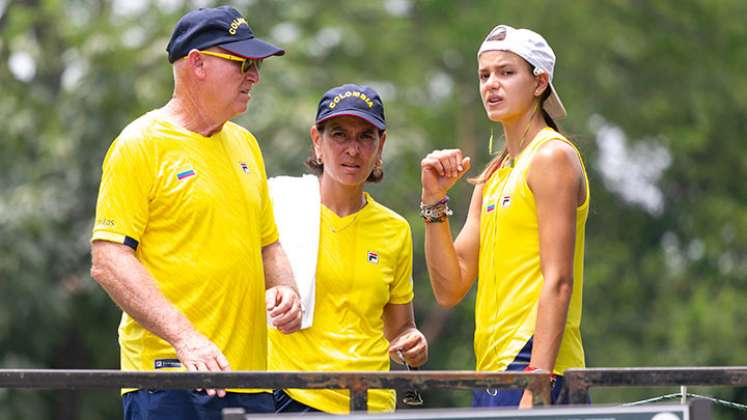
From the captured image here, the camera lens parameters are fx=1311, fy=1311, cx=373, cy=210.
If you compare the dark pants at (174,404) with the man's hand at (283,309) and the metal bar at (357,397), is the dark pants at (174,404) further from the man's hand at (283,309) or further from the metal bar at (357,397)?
the metal bar at (357,397)

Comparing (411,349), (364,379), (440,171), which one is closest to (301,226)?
(411,349)

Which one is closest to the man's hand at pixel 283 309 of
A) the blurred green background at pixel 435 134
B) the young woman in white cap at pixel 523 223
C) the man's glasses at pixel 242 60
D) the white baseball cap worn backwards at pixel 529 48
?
the young woman in white cap at pixel 523 223

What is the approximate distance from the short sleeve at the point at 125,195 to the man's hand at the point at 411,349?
4.39 ft

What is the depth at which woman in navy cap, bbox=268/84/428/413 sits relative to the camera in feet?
16.4

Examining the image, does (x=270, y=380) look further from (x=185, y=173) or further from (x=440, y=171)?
(x=440, y=171)

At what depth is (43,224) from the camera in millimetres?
14648

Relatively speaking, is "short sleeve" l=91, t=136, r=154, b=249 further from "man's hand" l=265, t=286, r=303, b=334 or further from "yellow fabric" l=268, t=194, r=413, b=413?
"yellow fabric" l=268, t=194, r=413, b=413

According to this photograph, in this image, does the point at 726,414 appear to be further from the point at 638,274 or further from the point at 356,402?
the point at 356,402

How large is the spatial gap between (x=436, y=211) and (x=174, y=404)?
46.6 inches

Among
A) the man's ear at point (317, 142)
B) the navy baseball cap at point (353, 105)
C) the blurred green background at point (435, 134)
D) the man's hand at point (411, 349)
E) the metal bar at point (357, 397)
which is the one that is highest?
the blurred green background at point (435, 134)

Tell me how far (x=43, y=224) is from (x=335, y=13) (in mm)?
7275

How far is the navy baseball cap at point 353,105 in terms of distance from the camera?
504cm

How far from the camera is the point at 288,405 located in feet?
16.4

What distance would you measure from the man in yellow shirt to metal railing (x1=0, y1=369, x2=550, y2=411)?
0.56 meters
